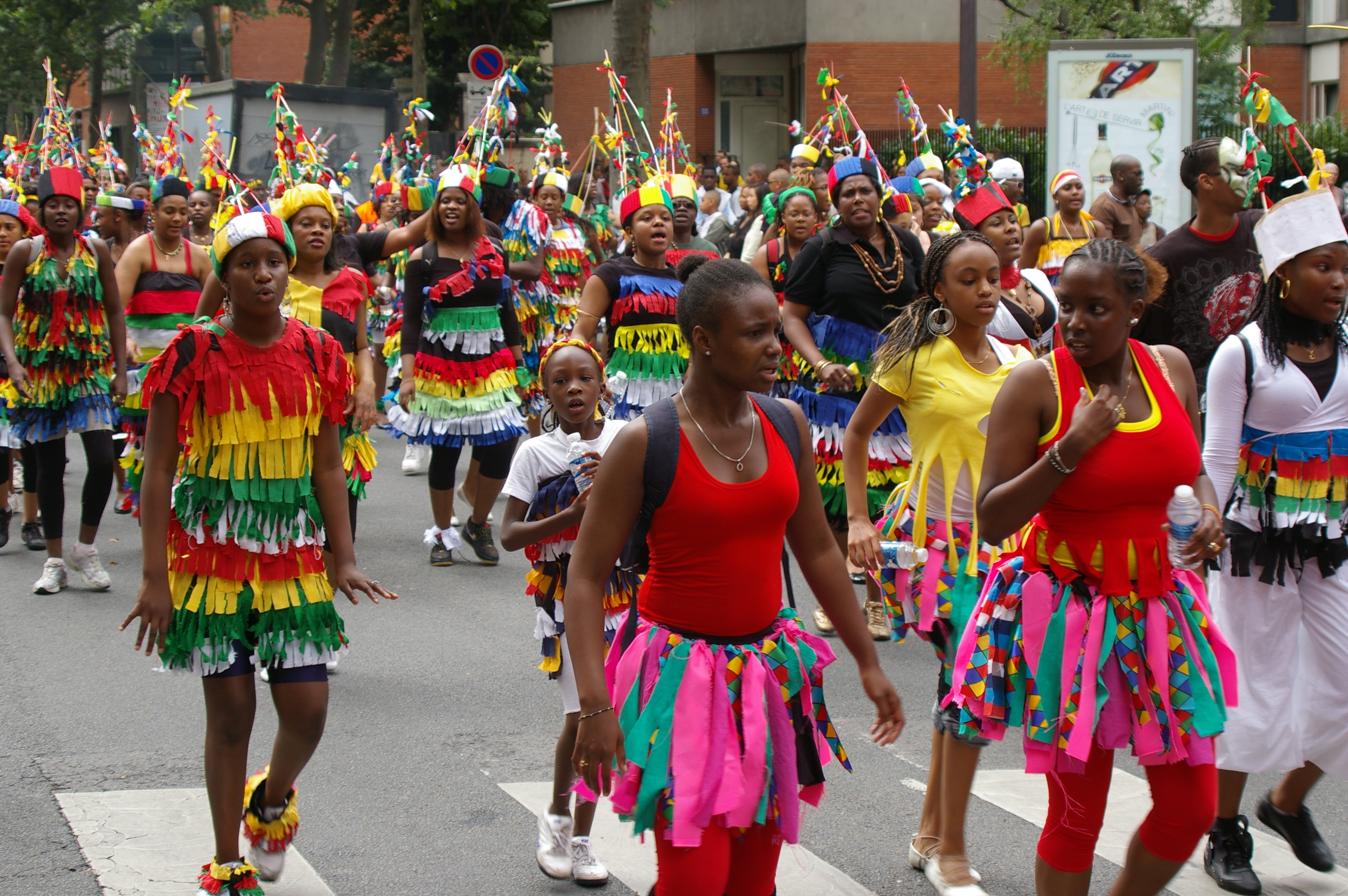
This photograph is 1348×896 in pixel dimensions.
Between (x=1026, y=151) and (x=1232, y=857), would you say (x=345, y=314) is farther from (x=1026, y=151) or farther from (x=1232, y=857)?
(x=1026, y=151)

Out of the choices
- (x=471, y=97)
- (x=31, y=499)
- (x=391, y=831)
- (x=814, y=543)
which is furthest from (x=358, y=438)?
(x=471, y=97)

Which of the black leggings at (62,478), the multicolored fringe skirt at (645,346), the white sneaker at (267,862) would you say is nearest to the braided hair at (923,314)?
the white sneaker at (267,862)

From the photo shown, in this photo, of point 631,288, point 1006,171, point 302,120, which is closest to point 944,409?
point 631,288

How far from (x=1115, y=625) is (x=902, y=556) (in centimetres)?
120

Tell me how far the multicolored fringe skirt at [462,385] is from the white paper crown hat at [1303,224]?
16.7 ft

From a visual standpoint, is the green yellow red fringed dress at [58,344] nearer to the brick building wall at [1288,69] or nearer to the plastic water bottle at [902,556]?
the plastic water bottle at [902,556]

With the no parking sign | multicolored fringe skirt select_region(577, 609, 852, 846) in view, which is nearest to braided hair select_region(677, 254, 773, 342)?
multicolored fringe skirt select_region(577, 609, 852, 846)

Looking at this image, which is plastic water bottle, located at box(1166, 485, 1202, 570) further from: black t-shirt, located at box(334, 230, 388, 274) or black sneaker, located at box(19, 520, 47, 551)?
black sneaker, located at box(19, 520, 47, 551)

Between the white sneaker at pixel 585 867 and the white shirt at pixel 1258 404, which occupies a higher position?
the white shirt at pixel 1258 404

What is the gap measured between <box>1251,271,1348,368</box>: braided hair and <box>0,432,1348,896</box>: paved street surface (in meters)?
1.60

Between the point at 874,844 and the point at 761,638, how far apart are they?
1645mm

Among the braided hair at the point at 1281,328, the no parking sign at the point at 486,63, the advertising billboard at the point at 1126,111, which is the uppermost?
the no parking sign at the point at 486,63

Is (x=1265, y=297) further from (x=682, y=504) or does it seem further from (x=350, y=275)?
(x=350, y=275)

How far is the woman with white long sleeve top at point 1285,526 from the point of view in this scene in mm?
4152
